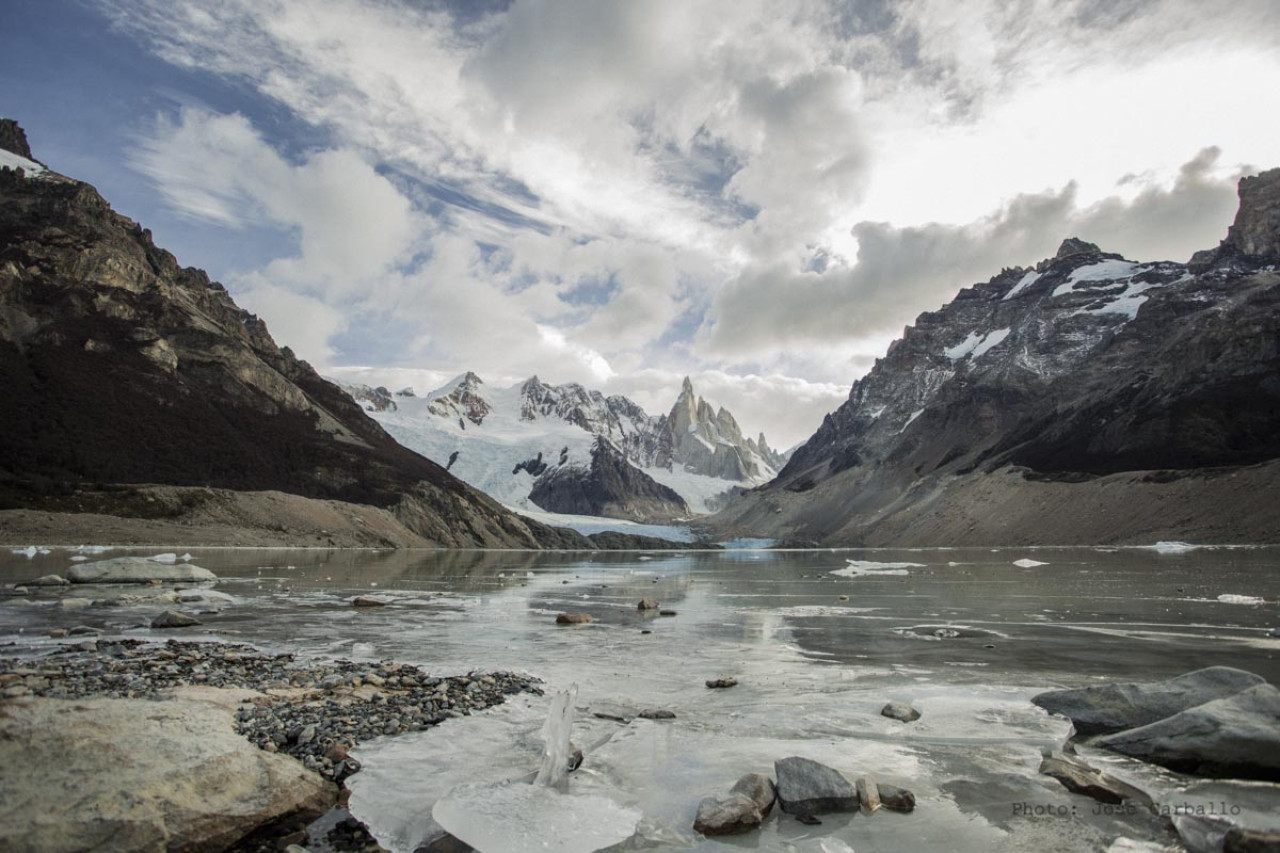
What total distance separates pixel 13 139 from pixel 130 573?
720 feet

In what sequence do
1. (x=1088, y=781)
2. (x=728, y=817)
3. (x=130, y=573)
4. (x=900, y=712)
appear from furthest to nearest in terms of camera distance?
(x=130, y=573), (x=900, y=712), (x=1088, y=781), (x=728, y=817)

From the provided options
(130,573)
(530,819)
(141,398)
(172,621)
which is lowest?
(130,573)

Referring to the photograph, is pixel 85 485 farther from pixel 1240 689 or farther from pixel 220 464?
pixel 1240 689

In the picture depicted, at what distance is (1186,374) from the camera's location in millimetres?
150375

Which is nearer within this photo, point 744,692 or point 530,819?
point 530,819

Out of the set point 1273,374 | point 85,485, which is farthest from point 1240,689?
point 1273,374

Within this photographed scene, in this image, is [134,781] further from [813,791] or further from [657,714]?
[657,714]

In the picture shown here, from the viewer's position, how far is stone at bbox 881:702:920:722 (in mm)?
10336

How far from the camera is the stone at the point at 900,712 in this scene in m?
10.3

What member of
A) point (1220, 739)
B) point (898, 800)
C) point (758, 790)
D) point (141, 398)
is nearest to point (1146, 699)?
point (1220, 739)

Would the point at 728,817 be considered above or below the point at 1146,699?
below

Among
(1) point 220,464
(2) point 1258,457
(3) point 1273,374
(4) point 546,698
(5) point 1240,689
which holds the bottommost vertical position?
(4) point 546,698

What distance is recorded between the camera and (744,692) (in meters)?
12.6

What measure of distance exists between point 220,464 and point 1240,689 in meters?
139
